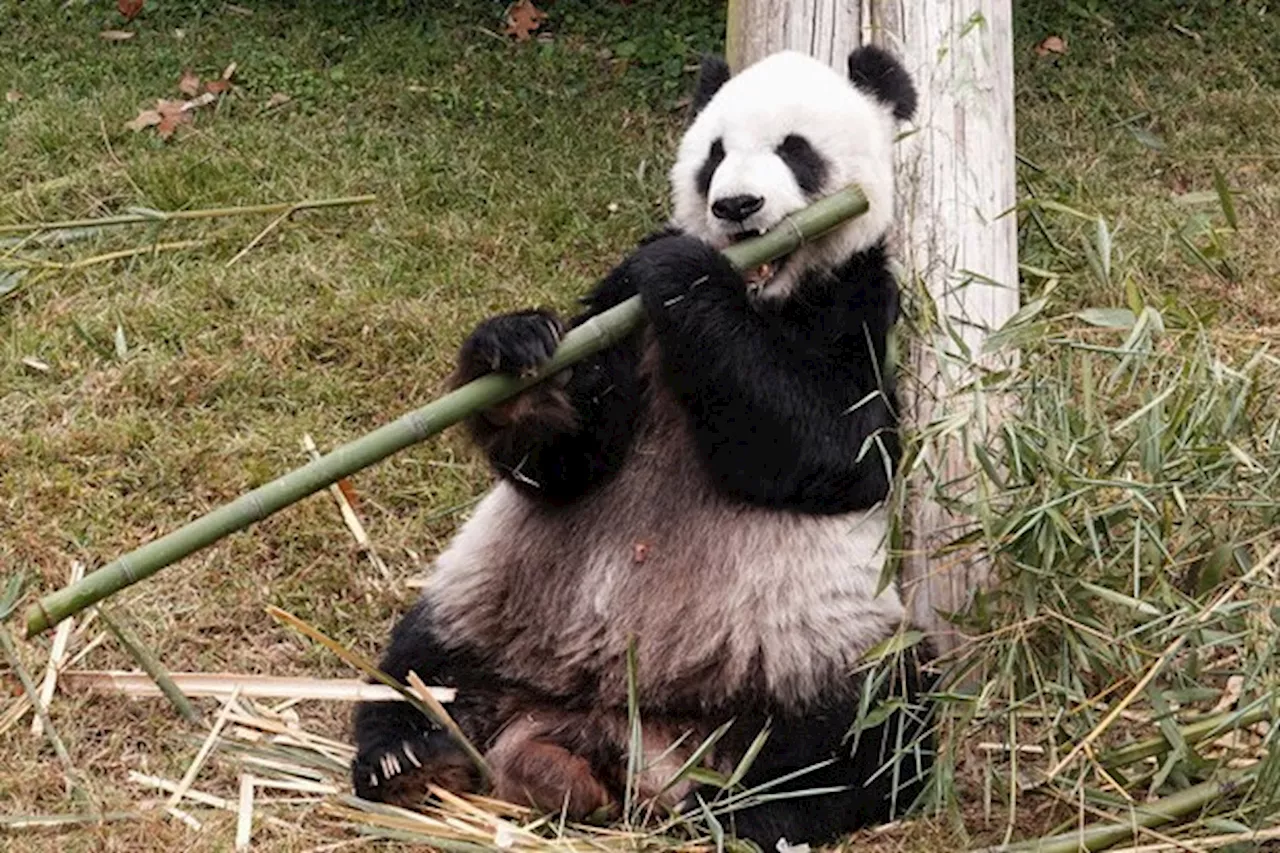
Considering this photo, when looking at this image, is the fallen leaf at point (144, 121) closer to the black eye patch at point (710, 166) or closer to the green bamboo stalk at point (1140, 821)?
the black eye patch at point (710, 166)

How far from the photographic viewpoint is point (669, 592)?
460cm

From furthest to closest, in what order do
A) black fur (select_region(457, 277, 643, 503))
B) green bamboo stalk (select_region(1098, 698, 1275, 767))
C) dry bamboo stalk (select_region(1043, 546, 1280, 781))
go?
black fur (select_region(457, 277, 643, 503)) < green bamboo stalk (select_region(1098, 698, 1275, 767)) < dry bamboo stalk (select_region(1043, 546, 1280, 781))

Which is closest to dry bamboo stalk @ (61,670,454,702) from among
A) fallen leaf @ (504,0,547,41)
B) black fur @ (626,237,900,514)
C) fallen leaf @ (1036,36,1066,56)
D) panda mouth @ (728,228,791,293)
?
black fur @ (626,237,900,514)

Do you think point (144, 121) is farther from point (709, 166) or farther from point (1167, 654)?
point (1167, 654)

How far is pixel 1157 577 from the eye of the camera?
4035 mm

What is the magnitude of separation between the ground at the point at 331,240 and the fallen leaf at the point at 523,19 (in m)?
0.08

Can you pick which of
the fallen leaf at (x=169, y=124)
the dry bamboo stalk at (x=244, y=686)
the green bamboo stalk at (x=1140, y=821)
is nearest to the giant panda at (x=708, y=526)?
the dry bamboo stalk at (x=244, y=686)

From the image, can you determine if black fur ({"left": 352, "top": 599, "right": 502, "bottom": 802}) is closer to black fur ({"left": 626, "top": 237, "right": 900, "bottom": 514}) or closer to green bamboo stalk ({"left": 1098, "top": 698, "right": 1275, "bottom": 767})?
black fur ({"left": 626, "top": 237, "right": 900, "bottom": 514})

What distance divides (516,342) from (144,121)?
3.93 meters

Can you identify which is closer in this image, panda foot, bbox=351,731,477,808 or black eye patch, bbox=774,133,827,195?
panda foot, bbox=351,731,477,808

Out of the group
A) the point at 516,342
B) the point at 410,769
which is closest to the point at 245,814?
the point at 410,769

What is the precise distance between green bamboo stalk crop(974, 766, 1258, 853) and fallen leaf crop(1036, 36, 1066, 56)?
4.57 m

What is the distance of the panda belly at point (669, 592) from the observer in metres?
4.50

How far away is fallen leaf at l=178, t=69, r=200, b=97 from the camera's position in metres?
7.89
